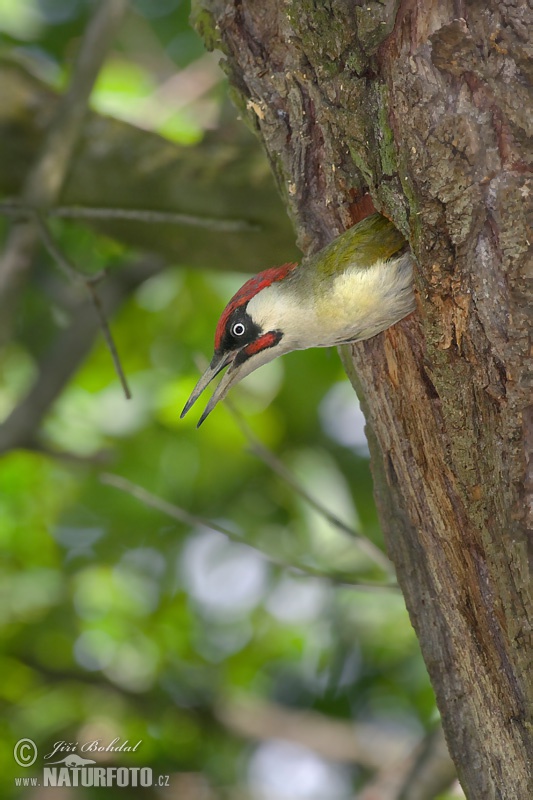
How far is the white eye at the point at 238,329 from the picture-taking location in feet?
12.3

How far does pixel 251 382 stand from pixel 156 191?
141 centimetres

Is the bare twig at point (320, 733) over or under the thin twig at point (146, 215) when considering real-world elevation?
under

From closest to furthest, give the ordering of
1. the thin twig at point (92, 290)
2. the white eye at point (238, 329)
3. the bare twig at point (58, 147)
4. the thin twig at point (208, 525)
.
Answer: the white eye at point (238, 329) → the thin twig at point (92, 290) → the thin twig at point (208, 525) → the bare twig at point (58, 147)

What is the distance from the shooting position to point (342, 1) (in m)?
2.65

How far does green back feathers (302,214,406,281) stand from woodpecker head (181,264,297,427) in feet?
1.37

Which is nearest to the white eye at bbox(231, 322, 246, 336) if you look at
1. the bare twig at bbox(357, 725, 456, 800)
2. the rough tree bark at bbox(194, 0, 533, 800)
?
the rough tree bark at bbox(194, 0, 533, 800)

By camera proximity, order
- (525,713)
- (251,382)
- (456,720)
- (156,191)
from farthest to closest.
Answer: (251,382)
(156,191)
(456,720)
(525,713)

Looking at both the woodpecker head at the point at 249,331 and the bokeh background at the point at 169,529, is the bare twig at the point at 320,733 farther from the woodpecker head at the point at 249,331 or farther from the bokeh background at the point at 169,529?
the woodpecker head at the point at 249,331

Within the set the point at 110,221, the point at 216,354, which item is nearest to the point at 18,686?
the point at 110,221

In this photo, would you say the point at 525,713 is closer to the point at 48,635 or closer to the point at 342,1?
the point at 342,1

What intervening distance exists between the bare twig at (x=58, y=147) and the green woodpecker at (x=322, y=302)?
5.45ft
